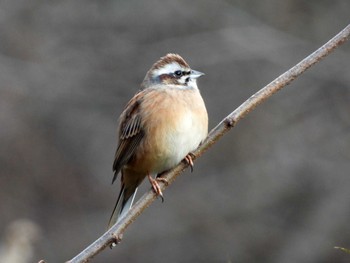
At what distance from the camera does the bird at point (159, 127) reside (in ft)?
19.8

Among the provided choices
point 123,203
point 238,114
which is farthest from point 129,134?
point 238,114

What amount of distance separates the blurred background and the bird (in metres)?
6.14

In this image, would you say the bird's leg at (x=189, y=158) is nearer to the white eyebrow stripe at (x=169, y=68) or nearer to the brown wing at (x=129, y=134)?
the brown wing at (x=129, y=134)

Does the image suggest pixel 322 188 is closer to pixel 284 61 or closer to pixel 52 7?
pixel 284 61

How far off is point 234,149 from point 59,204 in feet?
9.43

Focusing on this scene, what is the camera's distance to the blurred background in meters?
12.6

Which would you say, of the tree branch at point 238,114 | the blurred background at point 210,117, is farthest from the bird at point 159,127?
the blurred background at point 210,117

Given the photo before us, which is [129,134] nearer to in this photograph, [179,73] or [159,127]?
[159,127]

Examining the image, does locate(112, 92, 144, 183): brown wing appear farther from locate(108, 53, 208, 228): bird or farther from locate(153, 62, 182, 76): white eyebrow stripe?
locate(153, 62, 182, 76): white eyebrow stripe

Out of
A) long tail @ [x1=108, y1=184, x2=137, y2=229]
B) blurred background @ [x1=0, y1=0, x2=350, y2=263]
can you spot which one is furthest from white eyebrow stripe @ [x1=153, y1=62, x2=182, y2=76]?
blurred background @ [x1=0, y1=0, x2=350, y2=263]

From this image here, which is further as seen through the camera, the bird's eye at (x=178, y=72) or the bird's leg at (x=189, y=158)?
the bird's eye at (x=178, y=72)

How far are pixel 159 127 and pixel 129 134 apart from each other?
0.24m

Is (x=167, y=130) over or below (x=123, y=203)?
over

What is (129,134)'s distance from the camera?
6.32 metres
